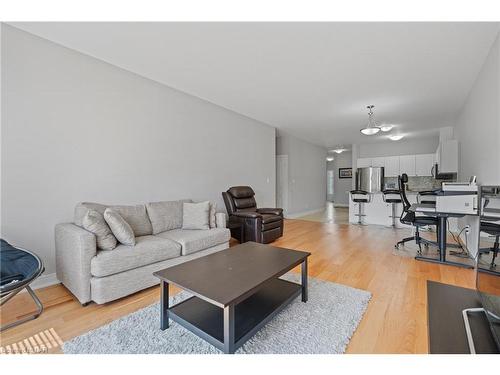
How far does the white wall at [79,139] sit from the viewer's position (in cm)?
222

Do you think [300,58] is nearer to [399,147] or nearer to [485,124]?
[485,124]

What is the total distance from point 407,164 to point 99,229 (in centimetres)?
848

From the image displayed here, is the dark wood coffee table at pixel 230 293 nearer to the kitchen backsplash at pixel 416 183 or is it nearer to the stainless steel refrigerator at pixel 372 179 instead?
the stainless steel refrigerator at pixel 372 179

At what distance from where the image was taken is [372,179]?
7785 millimetres

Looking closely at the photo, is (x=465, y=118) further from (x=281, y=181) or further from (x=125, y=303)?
(x=125, y=303)

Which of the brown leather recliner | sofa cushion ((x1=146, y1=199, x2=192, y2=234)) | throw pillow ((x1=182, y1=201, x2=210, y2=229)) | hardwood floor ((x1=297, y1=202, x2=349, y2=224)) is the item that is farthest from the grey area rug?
hardwood floor ((x1=297, y1=202, x2=349, y2=224))

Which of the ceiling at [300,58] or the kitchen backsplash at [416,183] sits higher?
the ceiling at [300,58]

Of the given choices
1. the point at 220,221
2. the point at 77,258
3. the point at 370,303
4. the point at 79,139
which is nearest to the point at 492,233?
the point at 370,303

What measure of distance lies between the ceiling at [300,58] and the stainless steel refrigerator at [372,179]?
135 inches

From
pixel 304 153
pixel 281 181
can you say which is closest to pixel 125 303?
pixel 281 181

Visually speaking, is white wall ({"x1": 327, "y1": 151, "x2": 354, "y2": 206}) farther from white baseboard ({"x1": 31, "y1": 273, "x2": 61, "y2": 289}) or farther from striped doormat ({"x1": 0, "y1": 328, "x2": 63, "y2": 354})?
striped doormat ({"x1": 0, "y1": 328, "x2": 63, "y2": 354})

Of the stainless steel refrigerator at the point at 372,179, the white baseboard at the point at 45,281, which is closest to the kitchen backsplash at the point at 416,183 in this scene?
the stainless steel refrigerator at the point at 372,179
